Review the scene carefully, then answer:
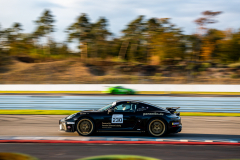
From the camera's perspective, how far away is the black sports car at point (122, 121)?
745 cm

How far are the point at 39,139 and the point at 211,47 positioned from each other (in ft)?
148

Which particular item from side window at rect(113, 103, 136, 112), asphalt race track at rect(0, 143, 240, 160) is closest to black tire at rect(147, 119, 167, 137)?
side window at rect(113, 103, 136, 112)

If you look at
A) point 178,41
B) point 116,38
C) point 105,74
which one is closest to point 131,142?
→ point 105,74

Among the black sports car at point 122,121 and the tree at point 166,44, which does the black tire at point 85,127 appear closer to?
the black sports car at point 122,121

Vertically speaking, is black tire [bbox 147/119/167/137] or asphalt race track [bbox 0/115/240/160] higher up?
black tire [bbox 147/119/167/137]

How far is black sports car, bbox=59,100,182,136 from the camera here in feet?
24.5

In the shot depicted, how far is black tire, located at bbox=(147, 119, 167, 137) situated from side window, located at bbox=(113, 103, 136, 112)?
25.7 inches

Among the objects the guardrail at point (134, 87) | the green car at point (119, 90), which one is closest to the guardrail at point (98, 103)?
the green car at point (119, 90)

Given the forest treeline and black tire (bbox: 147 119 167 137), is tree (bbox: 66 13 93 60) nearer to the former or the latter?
the forest treeline

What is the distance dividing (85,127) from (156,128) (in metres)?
2.04

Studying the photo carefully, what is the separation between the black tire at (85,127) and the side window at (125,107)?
0.81m

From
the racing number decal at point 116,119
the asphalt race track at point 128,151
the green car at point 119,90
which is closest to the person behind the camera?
the asphalt race track at point 128,151

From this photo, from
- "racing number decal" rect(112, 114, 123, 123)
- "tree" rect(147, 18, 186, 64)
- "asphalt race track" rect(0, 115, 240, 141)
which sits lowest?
"asphalt race track" rect(0, 115, 240, 141)

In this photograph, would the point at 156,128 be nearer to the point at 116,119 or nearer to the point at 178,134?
the point at 178,134
